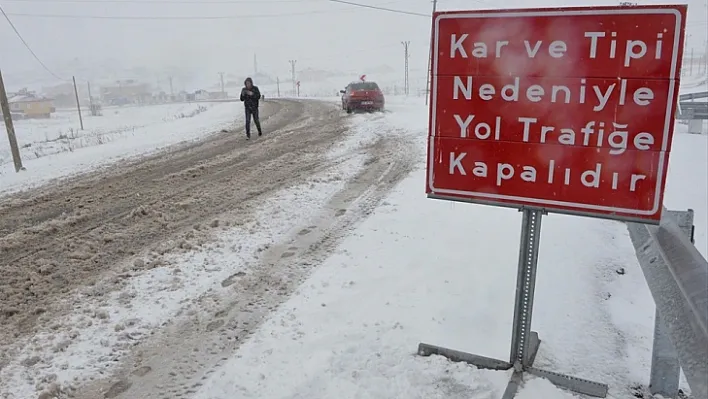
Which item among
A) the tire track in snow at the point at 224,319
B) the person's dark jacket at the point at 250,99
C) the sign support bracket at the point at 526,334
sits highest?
the person's dark jacket at the point at 250,99

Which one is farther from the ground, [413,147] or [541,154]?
[541,154]

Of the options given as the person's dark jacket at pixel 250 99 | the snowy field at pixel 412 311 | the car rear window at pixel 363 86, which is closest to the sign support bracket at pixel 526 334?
the snowy field at pixel 412 311

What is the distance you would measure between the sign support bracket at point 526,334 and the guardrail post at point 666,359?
0.28 m

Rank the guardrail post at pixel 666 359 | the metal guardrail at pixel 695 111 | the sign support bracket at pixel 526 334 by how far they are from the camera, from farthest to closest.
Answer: the metal guardrail at pixel 695 111, the sign support bracket at pixel 526 334, the guardrail post at pixel 666 359

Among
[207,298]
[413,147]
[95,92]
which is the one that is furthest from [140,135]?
[95,92]

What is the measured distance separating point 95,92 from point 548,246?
635 feet

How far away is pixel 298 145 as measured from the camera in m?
12.8

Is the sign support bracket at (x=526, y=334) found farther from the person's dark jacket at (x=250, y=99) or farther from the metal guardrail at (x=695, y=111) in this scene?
the metal guardrail at (x=695, y=111)

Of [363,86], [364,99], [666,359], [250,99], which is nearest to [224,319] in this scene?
[666,359]

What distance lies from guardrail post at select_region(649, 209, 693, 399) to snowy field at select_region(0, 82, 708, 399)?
0.62 feet

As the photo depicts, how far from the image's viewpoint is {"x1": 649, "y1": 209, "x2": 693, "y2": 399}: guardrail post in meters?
2.70

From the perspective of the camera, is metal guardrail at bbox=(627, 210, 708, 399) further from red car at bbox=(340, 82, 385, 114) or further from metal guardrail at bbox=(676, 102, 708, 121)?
red car at bbox=(340, 82, 385, 114)

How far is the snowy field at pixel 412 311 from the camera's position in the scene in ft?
10.4

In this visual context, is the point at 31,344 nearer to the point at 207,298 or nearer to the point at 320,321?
the point at 207,298
